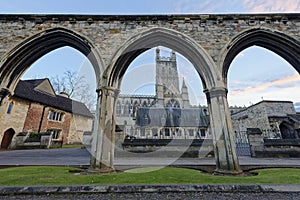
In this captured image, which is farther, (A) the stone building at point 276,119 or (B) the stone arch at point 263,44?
(A) the stone building at point 276,119

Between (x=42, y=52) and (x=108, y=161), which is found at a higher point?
(x=42, y=52)

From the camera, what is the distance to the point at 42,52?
21.9ft

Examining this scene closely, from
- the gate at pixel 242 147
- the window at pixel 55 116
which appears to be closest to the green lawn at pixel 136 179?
the gate at pixel 242 147

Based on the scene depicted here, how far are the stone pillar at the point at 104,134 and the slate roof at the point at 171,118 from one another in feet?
81.7

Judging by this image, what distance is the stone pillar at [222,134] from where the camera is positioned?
15.3 feet

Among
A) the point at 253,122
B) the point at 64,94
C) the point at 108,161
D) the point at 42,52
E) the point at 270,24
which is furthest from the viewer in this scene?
the point at 64,94

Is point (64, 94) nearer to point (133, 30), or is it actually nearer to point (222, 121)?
point (133, 30)

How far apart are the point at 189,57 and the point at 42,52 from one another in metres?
6.36

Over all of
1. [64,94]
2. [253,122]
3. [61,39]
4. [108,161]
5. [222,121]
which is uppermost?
[64,94]

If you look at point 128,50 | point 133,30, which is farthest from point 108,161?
point 133,30

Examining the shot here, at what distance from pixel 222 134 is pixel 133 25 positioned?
5327 millimetres

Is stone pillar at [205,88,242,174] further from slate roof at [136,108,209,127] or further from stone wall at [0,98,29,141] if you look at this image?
slate roof at [136,108,209,127]

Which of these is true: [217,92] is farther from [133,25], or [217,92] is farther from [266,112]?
[266,112]

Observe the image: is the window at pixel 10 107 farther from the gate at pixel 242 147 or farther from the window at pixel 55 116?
the gate at pixel 242 147
